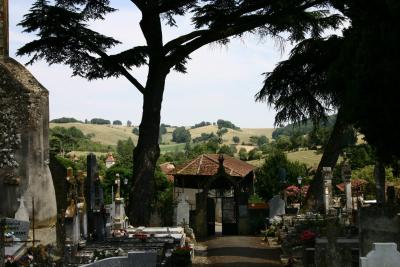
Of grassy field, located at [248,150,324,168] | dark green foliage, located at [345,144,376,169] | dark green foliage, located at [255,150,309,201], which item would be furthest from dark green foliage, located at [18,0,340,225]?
grassy field, located at [248,150,324,168]

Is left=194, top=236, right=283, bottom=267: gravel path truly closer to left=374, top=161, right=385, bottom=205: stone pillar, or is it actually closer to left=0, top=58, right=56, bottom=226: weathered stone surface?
left=0, top=58, right=56, bottom=226: weathered stone surface

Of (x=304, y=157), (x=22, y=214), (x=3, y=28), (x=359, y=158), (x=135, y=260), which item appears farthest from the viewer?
(x=304, y=157)

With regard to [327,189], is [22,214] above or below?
below

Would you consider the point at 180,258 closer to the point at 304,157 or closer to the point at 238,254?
the point at 238,254

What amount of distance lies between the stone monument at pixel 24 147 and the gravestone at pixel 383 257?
1179 centimetres

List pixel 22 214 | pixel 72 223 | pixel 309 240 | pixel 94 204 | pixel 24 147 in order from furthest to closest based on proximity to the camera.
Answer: pixel 94 204 → pixel 24 147 → pixel 22 214 → pixel 72 223 → pixel 309 240

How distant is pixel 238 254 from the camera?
2025 centimetres

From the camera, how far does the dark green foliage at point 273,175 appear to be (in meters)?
45.0

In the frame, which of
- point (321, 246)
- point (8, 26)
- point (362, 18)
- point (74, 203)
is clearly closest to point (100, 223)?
point (74, 203)

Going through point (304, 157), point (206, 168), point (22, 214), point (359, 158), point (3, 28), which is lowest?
point (22, 214)

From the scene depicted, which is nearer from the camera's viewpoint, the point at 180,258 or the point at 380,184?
the point at 380,184

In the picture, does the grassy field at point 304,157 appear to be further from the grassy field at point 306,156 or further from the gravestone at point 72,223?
the gravestone at point 72,223

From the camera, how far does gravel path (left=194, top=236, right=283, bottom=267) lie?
18562mm

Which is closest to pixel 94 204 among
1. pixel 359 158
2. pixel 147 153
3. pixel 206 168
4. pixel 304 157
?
pixel 147 153
